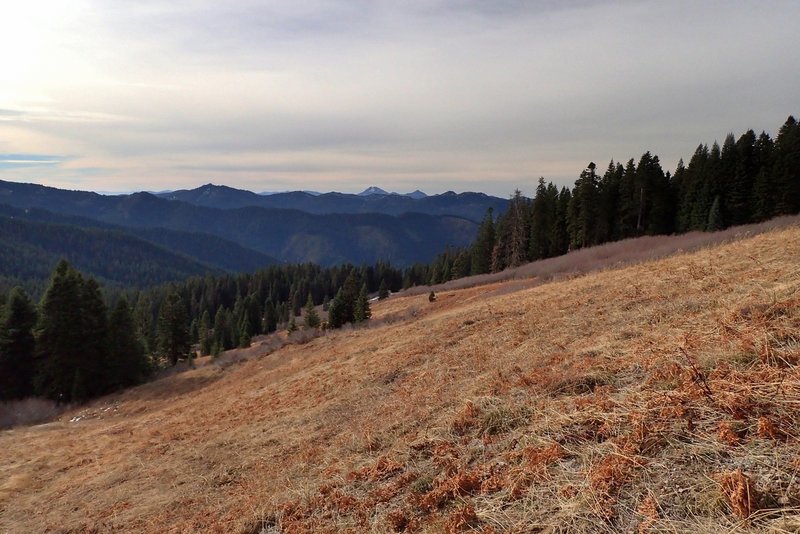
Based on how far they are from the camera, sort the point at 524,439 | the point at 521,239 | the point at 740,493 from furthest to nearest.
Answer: the point at 521,239, the point at 524,439, the point at 740,493

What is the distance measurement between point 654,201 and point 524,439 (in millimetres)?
55442

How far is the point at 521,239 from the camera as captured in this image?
58906 millimetres

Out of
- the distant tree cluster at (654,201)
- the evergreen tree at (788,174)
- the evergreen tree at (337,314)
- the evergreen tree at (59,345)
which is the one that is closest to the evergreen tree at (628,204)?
the distant tree cluster at (654,201)

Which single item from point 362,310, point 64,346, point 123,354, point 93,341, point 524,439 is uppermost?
point 524,439

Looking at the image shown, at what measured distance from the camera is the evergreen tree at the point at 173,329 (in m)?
48.2

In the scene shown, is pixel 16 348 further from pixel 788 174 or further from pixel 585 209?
pixel 788 174

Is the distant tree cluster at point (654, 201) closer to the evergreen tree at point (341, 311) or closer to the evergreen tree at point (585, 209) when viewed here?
the evergreen tree at point (585, 209)

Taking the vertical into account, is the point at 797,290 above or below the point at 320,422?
above

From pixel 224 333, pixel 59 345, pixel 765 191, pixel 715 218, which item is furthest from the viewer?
pixel 224 333

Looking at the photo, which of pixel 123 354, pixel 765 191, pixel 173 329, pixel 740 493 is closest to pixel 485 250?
pixel 765 191

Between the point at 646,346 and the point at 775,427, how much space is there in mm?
3475

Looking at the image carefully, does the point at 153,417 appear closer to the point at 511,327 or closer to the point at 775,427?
the point at 511,327

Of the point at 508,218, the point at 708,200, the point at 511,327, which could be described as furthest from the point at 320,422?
the point at 508,218

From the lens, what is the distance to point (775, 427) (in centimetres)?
406
